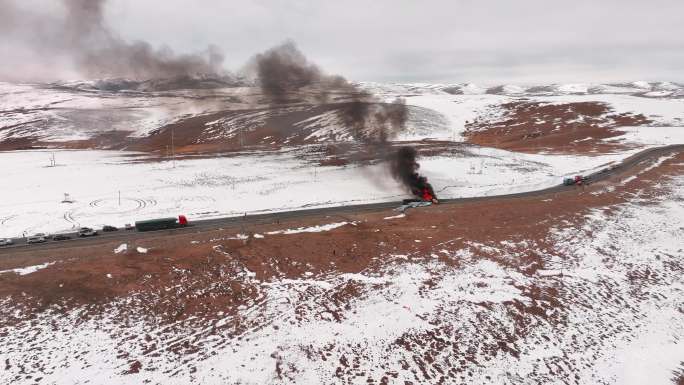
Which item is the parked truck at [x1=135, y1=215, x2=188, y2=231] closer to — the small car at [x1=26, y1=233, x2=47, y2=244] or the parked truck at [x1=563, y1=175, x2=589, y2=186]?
the small car at [x1=26, y1=233, x2=47, y2=244]

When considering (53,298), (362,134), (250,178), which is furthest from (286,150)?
(53,298)

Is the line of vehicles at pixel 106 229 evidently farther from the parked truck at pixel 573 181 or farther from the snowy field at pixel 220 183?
the parked truck at pixel 573 181

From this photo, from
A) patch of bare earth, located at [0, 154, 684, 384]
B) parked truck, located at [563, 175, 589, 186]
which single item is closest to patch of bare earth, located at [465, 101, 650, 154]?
parked truck, located at [563, 175, 589, 186]

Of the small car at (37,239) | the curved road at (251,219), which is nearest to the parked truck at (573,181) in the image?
the curved road at (251,219)

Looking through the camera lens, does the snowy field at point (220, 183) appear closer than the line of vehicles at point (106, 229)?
No

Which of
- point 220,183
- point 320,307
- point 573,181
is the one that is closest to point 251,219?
point 320,307

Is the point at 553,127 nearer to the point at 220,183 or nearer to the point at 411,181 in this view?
the point at 411,181
